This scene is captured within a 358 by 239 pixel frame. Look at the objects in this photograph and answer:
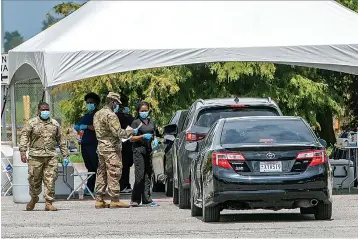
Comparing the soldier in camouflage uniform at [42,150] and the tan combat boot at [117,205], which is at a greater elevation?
the soldier in camouflage uniform at [42,150]

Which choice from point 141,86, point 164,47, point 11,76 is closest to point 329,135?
point 141,86

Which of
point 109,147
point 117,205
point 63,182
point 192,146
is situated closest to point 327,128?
point 63,182

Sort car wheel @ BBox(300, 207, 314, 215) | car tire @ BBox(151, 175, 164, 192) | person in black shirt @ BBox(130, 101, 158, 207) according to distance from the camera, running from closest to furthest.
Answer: car wheel @ BBox(300, 207, 314, 215), person in black shirt @ BBox(130, 101, 158, 207), car tire @ BBox(151, 175, 164, 192)

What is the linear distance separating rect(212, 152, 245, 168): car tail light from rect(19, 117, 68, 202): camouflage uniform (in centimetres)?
501

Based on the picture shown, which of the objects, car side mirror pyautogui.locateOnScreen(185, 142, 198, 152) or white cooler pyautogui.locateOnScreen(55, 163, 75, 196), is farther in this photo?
white cooler pyautogui.locateOnScreen(55, 163, 75, 196)

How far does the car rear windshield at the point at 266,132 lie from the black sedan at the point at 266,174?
0.01m

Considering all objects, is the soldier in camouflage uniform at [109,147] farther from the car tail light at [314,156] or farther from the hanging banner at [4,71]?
the hanging banner at [4,71]

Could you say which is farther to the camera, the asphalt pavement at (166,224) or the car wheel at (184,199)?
the car wheel at (184,199)

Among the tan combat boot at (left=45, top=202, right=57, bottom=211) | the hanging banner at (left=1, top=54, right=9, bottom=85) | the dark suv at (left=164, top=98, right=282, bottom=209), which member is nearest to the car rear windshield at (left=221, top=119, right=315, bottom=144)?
the dark suv at (left=164, top=98, right=282, bottom=209)

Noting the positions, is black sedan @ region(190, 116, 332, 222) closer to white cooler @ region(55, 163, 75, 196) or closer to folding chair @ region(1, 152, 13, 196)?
white cooler @ region(55, 163, 75, 196)

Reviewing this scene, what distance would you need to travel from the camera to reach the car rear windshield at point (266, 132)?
55.9 feet

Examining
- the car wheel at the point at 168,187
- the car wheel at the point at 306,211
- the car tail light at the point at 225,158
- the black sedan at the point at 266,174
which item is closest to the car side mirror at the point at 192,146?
the black sedan at the point at 266,174

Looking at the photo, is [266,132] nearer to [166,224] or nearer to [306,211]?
[306,211]

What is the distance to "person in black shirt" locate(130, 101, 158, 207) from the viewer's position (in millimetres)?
21453
